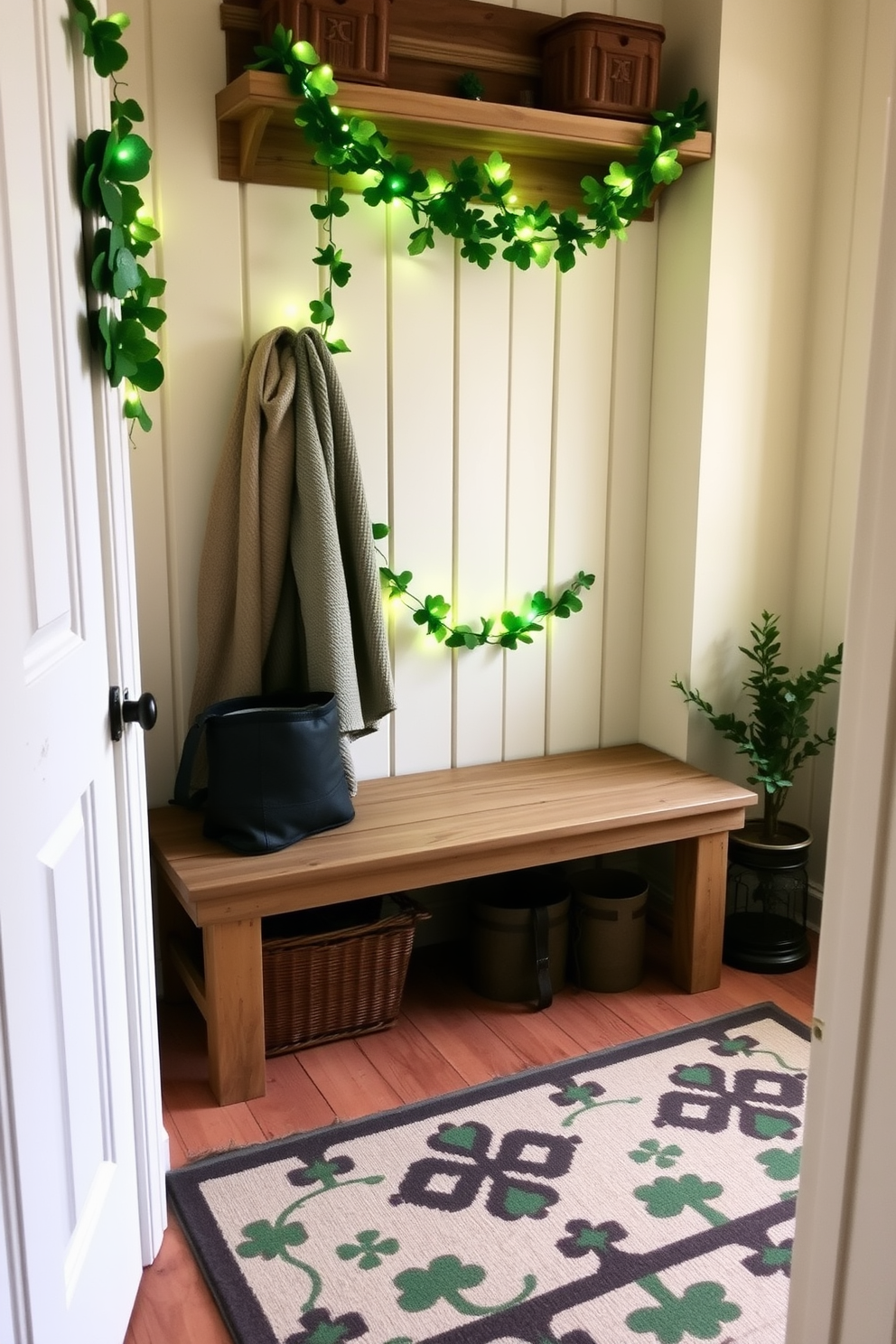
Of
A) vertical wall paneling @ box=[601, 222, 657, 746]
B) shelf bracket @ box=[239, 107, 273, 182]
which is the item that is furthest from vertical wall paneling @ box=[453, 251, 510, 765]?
shelf bracket @ box=[239, 107, 273, 182]

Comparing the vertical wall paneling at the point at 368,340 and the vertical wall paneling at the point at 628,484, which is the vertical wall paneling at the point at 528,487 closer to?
the vertical wall paneling at the point at 628,484

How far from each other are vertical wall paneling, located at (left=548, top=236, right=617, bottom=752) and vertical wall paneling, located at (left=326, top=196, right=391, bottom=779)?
459 mm

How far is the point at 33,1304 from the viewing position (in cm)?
126

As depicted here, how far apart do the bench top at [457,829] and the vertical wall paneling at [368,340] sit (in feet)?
2.23

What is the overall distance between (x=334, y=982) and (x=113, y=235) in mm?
→ 1555

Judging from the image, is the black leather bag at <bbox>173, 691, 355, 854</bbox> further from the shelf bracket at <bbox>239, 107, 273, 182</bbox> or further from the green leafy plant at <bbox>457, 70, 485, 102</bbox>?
the green leafy plant at <bbox>457, 70, 485, 102</bbox>

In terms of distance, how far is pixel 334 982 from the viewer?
8.24 feet

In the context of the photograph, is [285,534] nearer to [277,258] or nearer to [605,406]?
[277,258]

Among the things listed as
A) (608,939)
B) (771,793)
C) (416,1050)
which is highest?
(771,793)

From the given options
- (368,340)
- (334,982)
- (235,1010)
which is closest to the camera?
(235,1010)

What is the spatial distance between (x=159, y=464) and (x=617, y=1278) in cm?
176

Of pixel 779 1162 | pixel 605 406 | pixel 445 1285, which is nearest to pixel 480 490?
pixel 605 406

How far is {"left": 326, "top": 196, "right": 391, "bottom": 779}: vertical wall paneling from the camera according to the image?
8.52 feet

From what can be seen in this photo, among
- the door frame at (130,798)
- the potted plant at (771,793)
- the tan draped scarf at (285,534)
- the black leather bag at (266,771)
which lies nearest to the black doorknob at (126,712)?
the door frame at (130,798)
